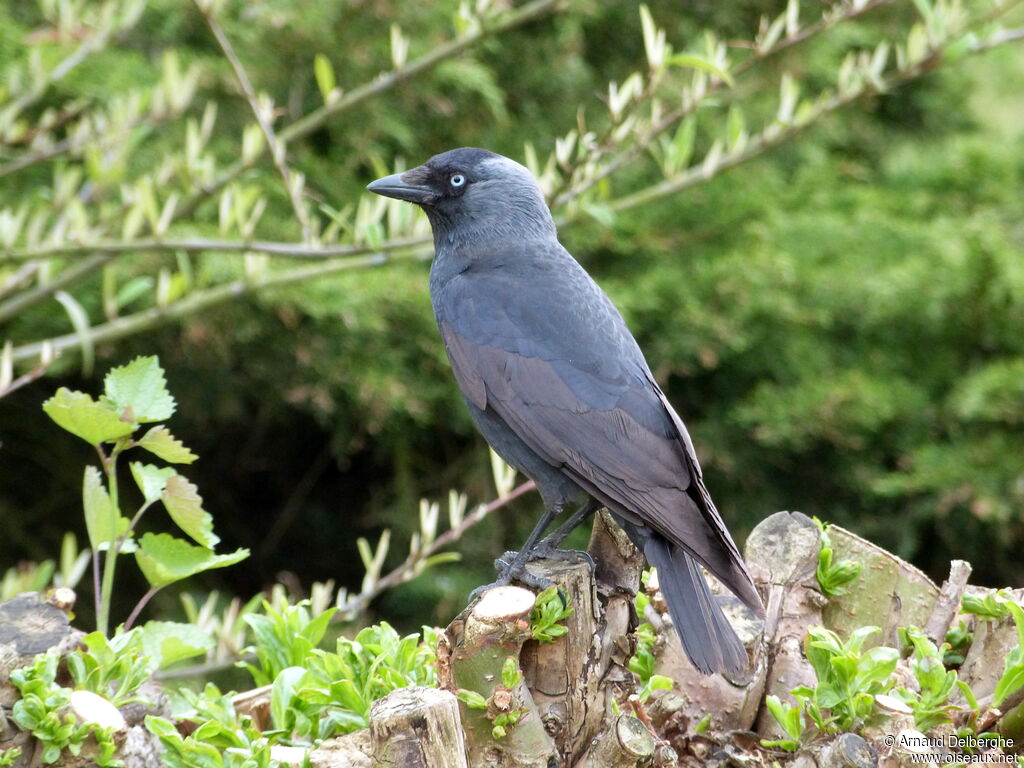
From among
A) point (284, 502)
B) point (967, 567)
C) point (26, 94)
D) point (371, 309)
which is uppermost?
point (26, 94)

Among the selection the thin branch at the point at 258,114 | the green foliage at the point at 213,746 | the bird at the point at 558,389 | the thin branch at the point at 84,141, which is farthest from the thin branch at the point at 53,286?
the green foliage at the point at 213,746

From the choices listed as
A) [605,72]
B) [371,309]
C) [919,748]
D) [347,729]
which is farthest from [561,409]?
[605,72]

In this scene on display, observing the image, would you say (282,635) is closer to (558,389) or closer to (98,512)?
(98,512)

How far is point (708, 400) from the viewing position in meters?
5.67

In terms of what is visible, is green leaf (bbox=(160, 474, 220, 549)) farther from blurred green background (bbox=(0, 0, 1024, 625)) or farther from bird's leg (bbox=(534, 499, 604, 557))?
blurred green background (bbox=(0, 0, 1024, 625))

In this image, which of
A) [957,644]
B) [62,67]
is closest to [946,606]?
[957,644]

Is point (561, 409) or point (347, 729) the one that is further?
point (561, 409)

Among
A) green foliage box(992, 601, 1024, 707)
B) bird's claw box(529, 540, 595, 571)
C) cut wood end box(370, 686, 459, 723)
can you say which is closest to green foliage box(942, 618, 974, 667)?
green foliage box(992, 601, 1024, 707)

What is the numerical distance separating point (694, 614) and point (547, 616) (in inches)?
14.7

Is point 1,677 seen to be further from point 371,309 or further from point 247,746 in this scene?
point 371,309

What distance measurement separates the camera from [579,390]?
3.10m

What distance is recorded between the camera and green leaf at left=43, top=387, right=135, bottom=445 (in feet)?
7.70

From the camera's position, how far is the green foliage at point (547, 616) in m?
2.44

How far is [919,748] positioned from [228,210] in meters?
2.30
